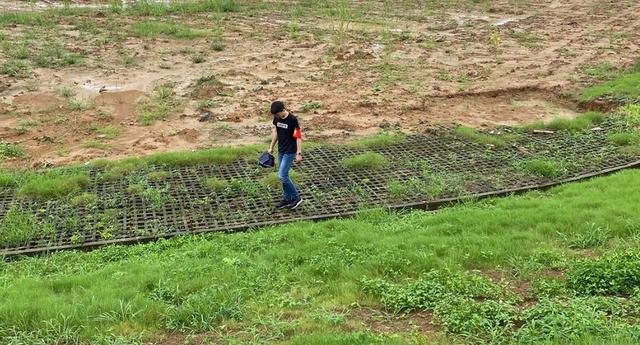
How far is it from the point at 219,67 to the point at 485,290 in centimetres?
1009

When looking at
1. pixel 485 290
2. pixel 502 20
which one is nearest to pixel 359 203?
pixel 485 290

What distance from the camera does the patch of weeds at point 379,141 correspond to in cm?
902

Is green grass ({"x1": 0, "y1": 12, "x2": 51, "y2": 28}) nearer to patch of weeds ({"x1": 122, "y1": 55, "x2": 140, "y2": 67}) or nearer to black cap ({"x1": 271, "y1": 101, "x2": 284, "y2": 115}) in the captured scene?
patch of weeds ({"x1": 122, "y1": 55, "x2": 140, "y2": 67})

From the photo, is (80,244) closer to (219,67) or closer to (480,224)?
(480,224)

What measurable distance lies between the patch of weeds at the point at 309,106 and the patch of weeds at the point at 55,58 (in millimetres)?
5934

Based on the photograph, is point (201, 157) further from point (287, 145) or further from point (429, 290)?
point (429, 290)

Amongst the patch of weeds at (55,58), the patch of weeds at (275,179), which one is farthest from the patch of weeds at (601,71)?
the patch of weeds at (55,58)

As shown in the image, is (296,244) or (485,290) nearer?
(485,290)

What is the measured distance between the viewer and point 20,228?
635cm

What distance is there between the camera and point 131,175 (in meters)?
7.95

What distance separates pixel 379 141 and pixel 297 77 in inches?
168

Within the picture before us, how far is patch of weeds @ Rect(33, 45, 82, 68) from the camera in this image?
13.2 metres

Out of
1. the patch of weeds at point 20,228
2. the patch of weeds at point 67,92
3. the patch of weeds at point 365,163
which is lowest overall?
the patch of weeds at point 20,228

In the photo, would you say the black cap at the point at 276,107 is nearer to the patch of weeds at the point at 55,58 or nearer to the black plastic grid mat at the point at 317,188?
the black plastic grid mat at the point at 317,188
